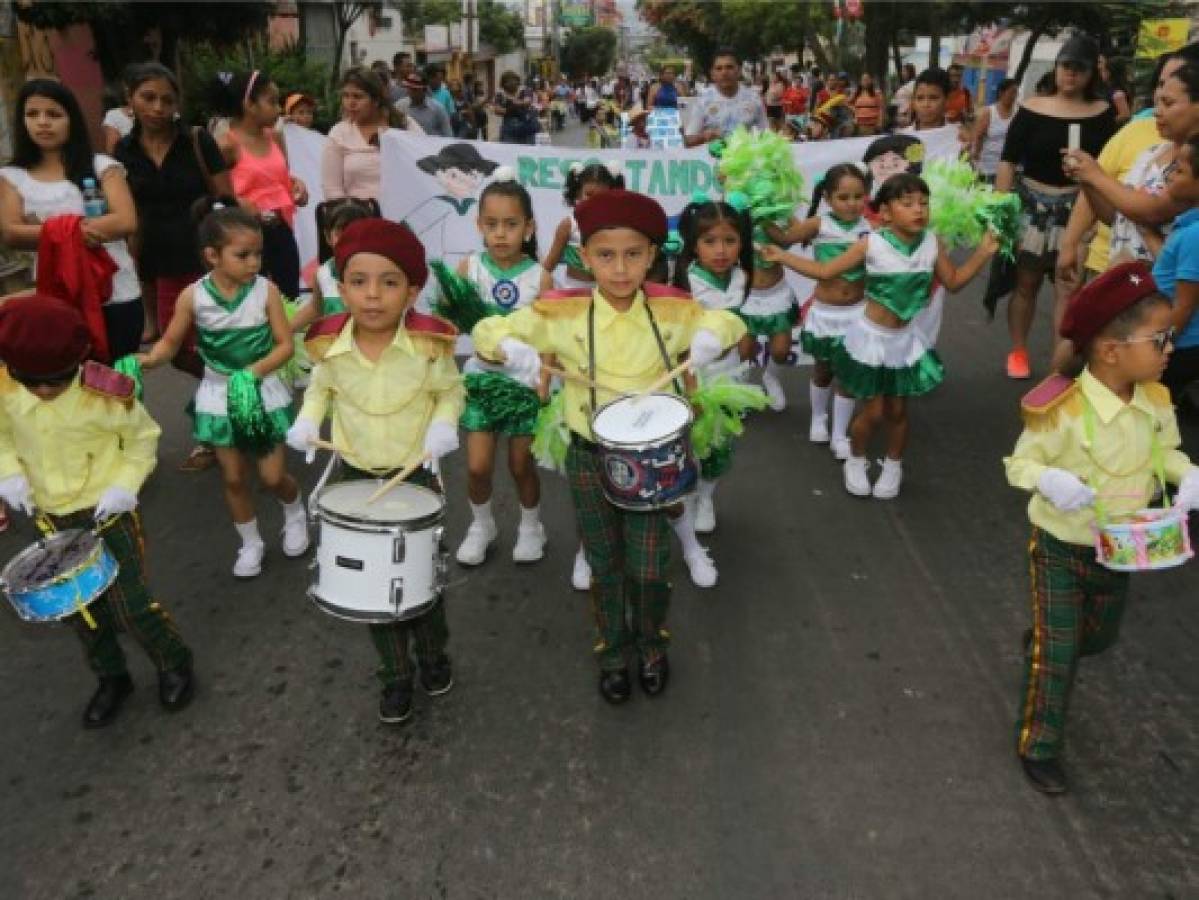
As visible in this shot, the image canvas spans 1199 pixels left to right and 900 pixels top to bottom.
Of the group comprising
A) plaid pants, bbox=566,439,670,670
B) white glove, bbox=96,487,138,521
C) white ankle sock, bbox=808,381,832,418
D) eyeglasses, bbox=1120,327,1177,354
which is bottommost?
white ankle sock, bbox=808,381,832,418

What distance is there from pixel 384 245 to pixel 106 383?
103cm

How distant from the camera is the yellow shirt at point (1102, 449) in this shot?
2834 mm

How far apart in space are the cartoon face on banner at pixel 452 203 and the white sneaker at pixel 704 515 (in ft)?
10.5

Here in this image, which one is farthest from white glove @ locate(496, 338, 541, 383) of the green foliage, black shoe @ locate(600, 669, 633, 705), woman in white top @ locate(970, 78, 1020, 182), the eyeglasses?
the green foliage

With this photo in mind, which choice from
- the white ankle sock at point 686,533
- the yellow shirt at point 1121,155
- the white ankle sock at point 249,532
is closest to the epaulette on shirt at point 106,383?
the white ankle sock at point 249,532

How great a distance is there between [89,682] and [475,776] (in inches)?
65.3

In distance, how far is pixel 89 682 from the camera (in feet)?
12.5

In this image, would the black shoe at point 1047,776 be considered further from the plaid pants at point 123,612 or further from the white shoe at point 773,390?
the white shoe at point 773,390

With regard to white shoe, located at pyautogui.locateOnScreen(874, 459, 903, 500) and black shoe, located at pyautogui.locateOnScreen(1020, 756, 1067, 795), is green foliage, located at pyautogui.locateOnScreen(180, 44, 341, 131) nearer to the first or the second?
white shoe, located at pyautogui.locateOnScreen(874, 459, 903, 500)

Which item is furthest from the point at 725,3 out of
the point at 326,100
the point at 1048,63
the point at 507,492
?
the point at 507,492

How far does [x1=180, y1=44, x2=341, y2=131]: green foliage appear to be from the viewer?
16.4 m

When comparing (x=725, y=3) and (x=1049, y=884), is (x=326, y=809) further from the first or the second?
(x=725, y=3)

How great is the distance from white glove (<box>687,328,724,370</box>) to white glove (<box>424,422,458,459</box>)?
0.82 m

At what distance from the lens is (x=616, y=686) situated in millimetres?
3555
